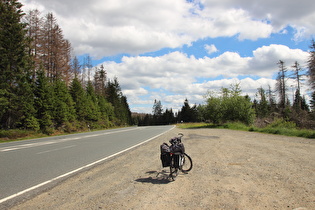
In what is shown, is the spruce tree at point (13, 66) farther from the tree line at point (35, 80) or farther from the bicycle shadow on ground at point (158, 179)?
the bicycle shadow on ground at point (158, 179)

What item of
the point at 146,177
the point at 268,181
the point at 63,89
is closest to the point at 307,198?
the point at 268,181

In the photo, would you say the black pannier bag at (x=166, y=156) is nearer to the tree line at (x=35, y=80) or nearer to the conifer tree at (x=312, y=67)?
the tree line at (x=35, y=80)

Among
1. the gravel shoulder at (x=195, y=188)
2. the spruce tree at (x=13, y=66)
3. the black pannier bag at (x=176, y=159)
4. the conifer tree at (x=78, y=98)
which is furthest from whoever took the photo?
the conifer tree at (x=78, y=98)

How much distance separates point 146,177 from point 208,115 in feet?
98.0

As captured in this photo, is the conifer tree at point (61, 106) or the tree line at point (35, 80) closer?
the tree line at point (35, 80)

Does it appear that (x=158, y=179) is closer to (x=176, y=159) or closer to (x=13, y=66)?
(x=176, y=159)

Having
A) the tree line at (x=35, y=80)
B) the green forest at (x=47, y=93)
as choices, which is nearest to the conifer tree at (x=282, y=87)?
the green forest at (x=47, y=93)

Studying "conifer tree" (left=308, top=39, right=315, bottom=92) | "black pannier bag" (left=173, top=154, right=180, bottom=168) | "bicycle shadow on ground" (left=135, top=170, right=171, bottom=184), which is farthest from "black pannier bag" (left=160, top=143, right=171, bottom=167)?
"conifer tree" (left=308, top=39, right=315, bottom=92)

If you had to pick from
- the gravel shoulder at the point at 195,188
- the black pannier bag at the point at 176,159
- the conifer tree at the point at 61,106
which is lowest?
the gravel shoulder at the point at 195,188

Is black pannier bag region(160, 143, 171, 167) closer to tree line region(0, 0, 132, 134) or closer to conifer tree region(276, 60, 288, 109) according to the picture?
tree line region(0, 0, 132, 134)

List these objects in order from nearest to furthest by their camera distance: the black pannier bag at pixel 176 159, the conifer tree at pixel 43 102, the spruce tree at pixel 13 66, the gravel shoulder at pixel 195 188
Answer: the gravel shoulder at pixel 195 188 < the black pannier bag at pixel 176 159 < the spruce tree at pixel 13 66 < the conifer tree at pixel 43 102

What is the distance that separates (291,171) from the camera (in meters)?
6.39

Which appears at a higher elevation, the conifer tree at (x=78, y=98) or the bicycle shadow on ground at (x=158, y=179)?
the conifer tree at (x=78, y=98)

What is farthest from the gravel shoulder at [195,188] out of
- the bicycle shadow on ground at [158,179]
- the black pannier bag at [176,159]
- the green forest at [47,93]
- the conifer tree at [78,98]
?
the conifer tree at [78,98]
